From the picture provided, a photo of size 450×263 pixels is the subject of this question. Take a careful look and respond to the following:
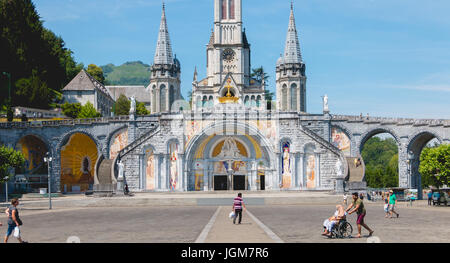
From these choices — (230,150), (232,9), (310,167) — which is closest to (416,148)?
(310,167)

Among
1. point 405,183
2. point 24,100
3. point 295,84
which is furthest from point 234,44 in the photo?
point 405,183

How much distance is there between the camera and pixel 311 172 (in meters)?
61.0

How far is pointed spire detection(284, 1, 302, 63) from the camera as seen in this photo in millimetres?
85562

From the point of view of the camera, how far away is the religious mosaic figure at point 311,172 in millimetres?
60906

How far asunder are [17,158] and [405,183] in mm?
41076

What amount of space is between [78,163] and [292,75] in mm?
36834

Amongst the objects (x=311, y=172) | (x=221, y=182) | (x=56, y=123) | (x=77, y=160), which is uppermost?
(x=56, y=123)

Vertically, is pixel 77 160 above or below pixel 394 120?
below

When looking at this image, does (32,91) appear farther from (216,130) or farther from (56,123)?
(216,130)

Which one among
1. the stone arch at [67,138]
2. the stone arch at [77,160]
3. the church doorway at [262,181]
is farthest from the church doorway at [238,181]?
the stone arch at [67,138]

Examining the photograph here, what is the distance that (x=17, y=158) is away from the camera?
158ft

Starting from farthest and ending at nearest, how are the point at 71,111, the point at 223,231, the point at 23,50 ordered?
the point at 71,111 < the point at 23,50 < the point at 223,231

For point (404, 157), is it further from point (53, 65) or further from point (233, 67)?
point (53, 65)

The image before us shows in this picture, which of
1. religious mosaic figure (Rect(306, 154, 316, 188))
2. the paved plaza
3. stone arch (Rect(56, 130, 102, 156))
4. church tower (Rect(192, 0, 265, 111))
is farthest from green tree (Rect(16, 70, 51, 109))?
the paved plaza
